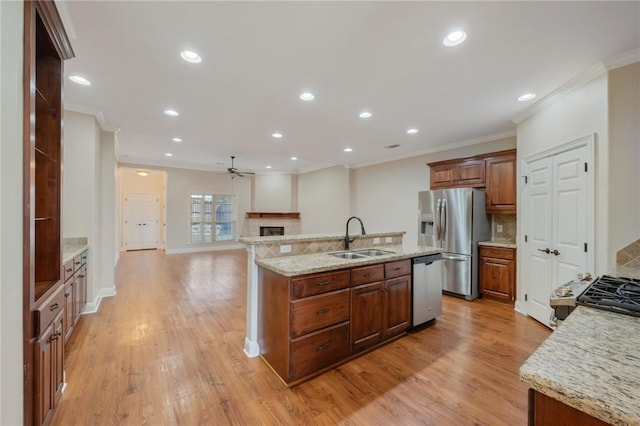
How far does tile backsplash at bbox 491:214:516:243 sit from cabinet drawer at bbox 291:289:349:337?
11.7 feet

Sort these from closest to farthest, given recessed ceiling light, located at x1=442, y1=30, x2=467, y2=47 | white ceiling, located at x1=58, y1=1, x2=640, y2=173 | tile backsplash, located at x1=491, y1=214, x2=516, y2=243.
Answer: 1. white ceiling, located at x1=58, y1=1, x2=640, y2=173
2. recessed ceiling light, located at x1=442, y1=30, x2=467, y2=47
3. tile backsplash, located at x1=491, y1=214, x2=516, y2=243

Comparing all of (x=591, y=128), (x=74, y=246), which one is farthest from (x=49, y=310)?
(x=591, y=128)

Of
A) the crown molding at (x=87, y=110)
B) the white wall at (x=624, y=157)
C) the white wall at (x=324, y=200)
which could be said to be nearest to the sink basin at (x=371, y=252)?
the white wall at (x=624, y=157)

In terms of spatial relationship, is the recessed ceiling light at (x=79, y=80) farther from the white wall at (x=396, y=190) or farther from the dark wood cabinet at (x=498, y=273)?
the dark wood cabinet at (x=498, y=273)

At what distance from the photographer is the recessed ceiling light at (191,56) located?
220 cm

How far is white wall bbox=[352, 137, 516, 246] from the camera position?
18.0 ft

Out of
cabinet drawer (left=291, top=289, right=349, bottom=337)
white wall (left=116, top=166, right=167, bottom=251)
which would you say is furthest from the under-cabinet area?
white wall (left=116, top=166, right=167, bottom=251)

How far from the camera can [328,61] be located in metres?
2.33

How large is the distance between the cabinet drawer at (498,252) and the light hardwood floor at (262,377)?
31.2 inches

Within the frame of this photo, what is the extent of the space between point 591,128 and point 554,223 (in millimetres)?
1079

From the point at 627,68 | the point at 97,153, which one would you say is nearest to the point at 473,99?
the point at 627,68

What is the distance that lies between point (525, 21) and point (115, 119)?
484 centimetres

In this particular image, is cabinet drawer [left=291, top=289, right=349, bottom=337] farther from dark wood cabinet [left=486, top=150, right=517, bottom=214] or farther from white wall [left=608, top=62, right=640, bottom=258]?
dark wood cabinet [left=486, top=150, right=517, bottom=214]

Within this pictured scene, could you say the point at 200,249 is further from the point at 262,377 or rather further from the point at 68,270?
the point at 262,377
